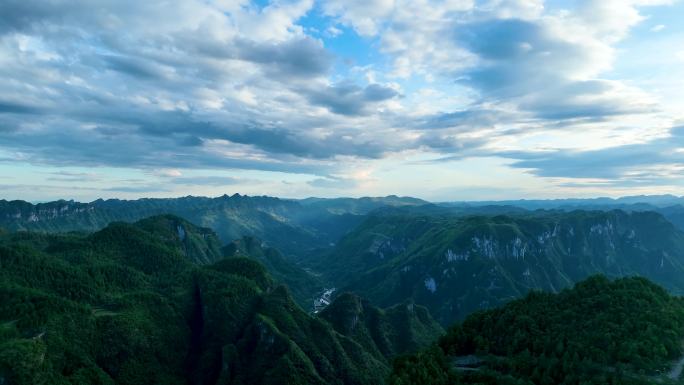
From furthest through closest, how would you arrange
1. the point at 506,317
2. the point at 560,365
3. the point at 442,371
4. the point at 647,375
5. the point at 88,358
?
the point at 88,358 < the point at 506,317 < the point at 442,371 < the point at 560,365 < the point at 647,375

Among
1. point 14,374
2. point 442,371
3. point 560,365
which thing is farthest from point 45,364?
point 560,365

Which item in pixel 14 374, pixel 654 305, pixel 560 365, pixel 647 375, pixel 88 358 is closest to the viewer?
pixel 647 375

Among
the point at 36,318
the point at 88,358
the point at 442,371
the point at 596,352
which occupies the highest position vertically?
the point at 596,352

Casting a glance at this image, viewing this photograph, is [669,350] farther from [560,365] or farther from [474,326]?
[474,326]

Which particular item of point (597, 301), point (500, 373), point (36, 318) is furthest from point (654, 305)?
point (36, 318)

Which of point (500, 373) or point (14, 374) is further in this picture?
point (14, 374)

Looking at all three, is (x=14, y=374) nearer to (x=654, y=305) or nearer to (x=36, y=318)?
(x=36, y=318)

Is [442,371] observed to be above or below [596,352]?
below
